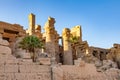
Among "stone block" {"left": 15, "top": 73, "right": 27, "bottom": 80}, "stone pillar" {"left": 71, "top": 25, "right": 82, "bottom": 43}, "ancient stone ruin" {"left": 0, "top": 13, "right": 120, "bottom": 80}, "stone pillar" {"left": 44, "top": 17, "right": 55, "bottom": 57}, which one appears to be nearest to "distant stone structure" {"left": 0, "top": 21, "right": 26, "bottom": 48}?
"ancient stone ruin" {"left": 0, "top": 13, "right": 120, "bottom": 80}

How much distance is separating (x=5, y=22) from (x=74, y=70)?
35.4ft

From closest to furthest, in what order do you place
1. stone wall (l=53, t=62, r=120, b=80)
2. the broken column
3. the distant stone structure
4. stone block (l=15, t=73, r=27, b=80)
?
stone block (l=15, t=73, r=27, b=80)
stone wall (l=53, t=62, r=120, b=80)
the distant stone structure
the broken column

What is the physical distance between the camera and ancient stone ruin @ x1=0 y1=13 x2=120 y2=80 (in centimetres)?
1516

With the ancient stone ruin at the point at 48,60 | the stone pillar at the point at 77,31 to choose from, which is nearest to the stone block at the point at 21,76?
the ancient stone ruin at the point at 48,60

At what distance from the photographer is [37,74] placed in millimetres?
15867

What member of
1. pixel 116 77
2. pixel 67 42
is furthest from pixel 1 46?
pixel 67 42

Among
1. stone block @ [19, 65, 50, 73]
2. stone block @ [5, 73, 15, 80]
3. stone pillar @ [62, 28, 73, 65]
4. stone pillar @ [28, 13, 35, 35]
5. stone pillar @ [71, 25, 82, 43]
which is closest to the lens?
stone block @ [5, 73, 15, 80]

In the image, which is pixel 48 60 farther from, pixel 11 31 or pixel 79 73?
pixel 11 31

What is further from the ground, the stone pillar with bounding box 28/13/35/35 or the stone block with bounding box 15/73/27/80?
the stone pillar with bounding box 28/13/35/35

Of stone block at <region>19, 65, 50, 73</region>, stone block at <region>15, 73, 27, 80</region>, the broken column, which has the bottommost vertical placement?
stone block at <region>15, 73, 27, 80</region>

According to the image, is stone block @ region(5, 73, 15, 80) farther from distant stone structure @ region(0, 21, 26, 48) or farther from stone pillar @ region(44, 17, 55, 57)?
stone pillar @ region(44, 17, 55, 57)

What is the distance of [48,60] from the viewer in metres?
16.8

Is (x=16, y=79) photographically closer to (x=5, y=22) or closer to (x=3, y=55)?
(x=3, y=55)

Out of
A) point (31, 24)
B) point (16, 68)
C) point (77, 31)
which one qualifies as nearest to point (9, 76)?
point (16, 68)
